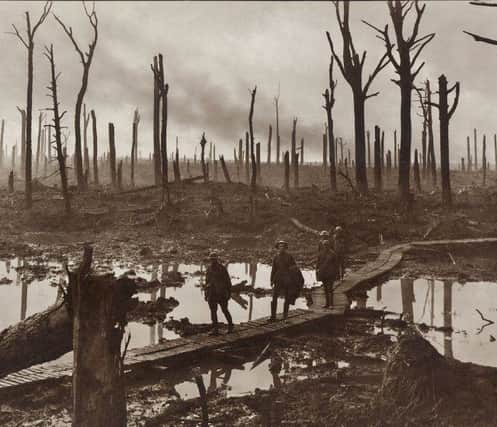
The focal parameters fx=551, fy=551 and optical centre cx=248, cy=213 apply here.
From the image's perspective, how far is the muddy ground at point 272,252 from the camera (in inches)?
249

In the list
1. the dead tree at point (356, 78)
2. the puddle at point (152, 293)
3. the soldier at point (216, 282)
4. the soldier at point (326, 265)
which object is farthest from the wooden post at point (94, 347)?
the dead tree at point (356, 78)

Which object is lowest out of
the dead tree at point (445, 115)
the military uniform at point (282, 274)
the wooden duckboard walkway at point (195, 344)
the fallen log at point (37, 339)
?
the wooden duckboard walkway at point (195, 344)

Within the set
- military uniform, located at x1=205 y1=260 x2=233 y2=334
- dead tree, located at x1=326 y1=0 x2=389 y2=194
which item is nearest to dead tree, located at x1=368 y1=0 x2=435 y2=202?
dead tree, located at x1=326 y1=0 x2=389 y2=194

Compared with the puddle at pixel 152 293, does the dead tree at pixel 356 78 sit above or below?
above

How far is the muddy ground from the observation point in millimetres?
6332

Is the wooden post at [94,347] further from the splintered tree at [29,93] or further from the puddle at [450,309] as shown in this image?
the splintered tree at [29,93]

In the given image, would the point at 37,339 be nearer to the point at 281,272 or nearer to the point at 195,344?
the point at 195,344

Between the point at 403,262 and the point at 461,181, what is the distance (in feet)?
150

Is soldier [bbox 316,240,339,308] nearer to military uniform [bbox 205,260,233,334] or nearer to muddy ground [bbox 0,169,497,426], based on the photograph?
muddy ground [bbox 0,169,497,426]

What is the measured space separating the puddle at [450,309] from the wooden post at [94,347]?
5617 millimetres

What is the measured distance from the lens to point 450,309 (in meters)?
11.9

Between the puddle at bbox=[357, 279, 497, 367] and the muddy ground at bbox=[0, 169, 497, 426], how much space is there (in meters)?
0.91

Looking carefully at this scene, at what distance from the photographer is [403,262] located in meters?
17.7

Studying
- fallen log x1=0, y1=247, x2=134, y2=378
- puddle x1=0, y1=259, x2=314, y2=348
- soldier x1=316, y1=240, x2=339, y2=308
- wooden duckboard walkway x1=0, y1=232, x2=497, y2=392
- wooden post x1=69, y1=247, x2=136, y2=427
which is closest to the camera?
wooden post x1=69, y1=247, x2=136, y2=427
